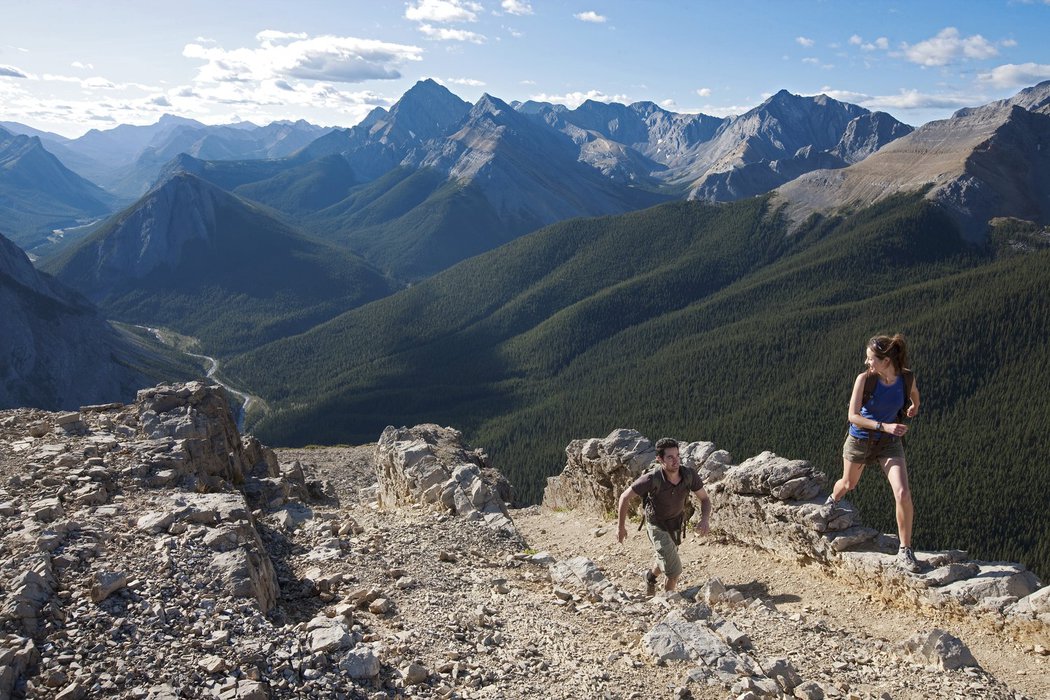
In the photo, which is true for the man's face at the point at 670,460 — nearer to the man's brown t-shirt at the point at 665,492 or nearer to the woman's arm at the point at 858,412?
the man's brown t-shirt at the point at 665,492

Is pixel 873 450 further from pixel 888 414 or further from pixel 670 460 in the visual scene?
pixel 670 460

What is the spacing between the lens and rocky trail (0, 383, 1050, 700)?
1248cm

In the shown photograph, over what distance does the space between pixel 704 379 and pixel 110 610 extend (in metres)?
138

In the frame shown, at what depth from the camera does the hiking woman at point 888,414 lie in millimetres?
15953

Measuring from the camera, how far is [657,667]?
13516 mm

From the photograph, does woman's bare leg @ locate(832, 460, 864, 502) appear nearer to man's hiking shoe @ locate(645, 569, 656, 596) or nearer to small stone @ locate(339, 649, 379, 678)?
man's hiking shoe @ locate(645, 569, 656, 596)

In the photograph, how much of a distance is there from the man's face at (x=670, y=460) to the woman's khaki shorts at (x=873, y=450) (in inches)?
162

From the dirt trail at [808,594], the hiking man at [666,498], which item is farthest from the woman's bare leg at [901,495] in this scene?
the hiking man at [666,498]

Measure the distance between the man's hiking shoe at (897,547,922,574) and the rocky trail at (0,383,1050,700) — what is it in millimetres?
274

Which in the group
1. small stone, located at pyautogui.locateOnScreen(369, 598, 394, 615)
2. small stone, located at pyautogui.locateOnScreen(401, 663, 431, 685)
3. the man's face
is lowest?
small stone, located at pyautogui.locateOnScreen(369, 598, 394, 615)

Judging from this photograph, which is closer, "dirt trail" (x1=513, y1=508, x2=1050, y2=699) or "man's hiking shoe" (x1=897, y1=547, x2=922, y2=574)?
"dirt trail" (x1=513, y1=508, x2=1050, y2=699)

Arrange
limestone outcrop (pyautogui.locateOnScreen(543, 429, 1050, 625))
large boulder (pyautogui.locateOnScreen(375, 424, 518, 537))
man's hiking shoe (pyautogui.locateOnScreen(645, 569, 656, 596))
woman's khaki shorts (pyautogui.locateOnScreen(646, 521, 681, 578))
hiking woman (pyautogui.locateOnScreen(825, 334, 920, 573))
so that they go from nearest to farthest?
limestone outcrop (pyautogui.locateOnScreen(543, 429, 1050, 625)) → hiking woman (pyautogui.locateOnScreen(825, 334, 920, 573)) → woman's khaki shorts (pyautogui.locateOnScreen(646, 521, 681, 578)) → man's hiking shoe (pyautogui.locateOnScreen(645, 569, 656, 596)) → large boulder (pyautogui.locateOnScreen(375, 424, 518, 537))

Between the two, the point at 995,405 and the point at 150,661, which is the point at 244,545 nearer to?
the point at 150,661

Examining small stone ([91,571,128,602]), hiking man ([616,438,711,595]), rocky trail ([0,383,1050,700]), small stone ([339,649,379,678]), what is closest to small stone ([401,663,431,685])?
rocky trail ([0,383,1050,700])
